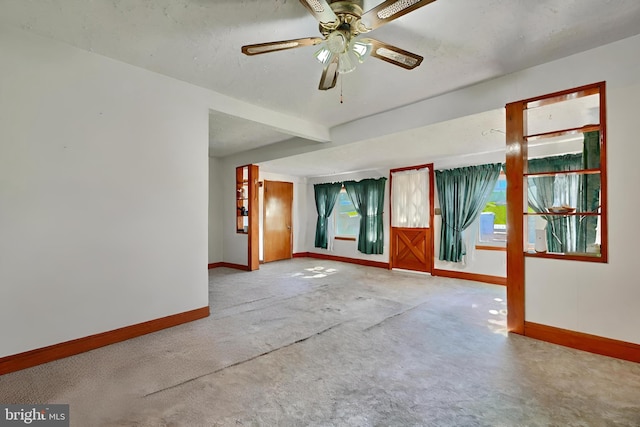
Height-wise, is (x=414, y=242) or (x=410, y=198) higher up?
(x=410, y=198)

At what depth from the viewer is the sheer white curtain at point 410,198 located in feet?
20.2

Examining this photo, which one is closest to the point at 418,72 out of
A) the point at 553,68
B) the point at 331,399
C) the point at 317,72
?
the point at 317,72

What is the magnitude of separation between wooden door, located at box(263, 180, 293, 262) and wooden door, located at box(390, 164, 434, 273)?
2834 mm

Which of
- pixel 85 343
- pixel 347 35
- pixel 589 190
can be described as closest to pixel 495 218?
pixel 589 190

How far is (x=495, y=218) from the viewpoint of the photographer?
543 cm

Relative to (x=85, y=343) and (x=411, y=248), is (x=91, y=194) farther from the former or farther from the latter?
(x=411, y=248)

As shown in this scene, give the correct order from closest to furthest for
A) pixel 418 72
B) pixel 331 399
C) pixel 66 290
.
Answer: pixel 331 399, pixel 66 290, pixel 418 72

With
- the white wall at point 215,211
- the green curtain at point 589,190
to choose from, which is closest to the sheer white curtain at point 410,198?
the green curtain at point 589,190

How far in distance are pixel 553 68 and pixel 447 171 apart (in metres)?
3.08

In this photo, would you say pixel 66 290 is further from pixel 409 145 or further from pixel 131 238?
pixel 409 145

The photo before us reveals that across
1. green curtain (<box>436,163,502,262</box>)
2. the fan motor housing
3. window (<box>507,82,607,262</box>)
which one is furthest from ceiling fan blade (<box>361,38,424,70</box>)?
green curtain (<box>436,163,502,262</box>)

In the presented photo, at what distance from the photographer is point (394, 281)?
214 inches

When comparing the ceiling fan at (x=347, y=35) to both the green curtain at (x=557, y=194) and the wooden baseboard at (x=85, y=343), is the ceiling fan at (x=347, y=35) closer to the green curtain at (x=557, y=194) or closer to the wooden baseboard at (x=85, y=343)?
the wooden baseboard at (x=85, y=343)

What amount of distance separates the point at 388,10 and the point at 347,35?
→ 332 millimetres
